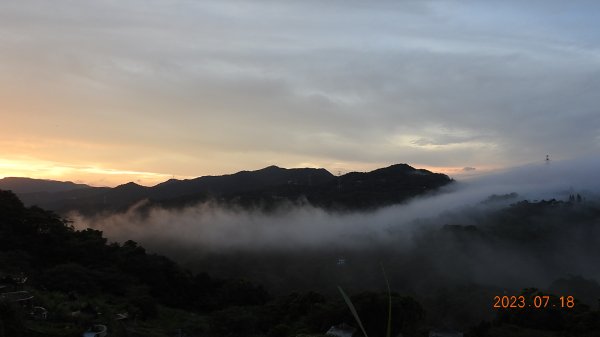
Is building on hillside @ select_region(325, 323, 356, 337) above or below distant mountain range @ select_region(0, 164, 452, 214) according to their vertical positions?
below

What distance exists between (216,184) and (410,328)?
154 m

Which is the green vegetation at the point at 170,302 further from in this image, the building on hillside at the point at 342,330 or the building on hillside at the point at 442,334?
the building on hillside at the point at 342,330

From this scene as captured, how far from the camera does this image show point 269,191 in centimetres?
15425

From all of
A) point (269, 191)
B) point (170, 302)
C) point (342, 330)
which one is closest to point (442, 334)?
point (342, 330)

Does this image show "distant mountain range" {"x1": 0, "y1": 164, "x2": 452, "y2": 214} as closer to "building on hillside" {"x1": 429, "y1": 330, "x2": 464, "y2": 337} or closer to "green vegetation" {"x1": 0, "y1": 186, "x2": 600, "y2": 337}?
"green vegetation" {"x1": 0, "y1": 186, "x2": 600, "y2": 337}

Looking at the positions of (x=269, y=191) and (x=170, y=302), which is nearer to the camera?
(x=170, y=302)

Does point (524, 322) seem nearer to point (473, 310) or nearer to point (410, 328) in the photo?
point (410, 328)

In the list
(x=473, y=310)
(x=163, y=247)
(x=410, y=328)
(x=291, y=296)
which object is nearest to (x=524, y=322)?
(x=410, y=328)

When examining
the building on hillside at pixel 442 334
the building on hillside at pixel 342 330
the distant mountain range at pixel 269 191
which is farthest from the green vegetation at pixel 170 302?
the distant mountain range at pixel 269 191

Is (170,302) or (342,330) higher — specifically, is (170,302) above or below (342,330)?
below

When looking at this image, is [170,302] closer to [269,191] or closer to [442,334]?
[442,334]

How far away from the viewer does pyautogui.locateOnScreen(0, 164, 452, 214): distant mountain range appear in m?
144

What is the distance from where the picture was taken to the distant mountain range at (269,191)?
144000 mm

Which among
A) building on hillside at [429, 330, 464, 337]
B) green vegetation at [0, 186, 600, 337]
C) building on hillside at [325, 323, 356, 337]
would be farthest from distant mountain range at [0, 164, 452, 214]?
building on hillside at [325, 323, 356, 337]
